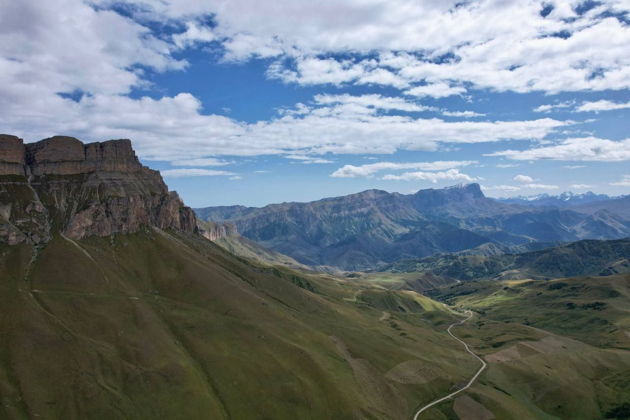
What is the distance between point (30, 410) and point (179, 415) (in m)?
55.0

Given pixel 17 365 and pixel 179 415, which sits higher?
pixel 17 365

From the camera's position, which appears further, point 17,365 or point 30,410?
point 17,365

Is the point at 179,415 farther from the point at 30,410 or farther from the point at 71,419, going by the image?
the point at 30,410

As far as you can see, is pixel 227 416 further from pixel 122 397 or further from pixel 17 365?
pixel 17 365

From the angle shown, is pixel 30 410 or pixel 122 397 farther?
pixel 122 397

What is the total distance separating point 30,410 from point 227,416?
74975mm

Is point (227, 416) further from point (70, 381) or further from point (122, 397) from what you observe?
point (70, 381)

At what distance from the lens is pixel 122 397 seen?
7721 inches

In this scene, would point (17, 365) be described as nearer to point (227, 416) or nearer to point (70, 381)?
point (70, 381)

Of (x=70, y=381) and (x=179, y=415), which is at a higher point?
(x=70, y=381)

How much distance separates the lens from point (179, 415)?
192375 mm

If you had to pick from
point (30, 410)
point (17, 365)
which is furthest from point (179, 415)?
point (17, 365)

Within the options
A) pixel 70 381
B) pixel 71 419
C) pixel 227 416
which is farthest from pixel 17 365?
pixel 227 416

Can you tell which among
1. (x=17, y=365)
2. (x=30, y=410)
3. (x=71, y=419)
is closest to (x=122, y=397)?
(x=71, y=419)
